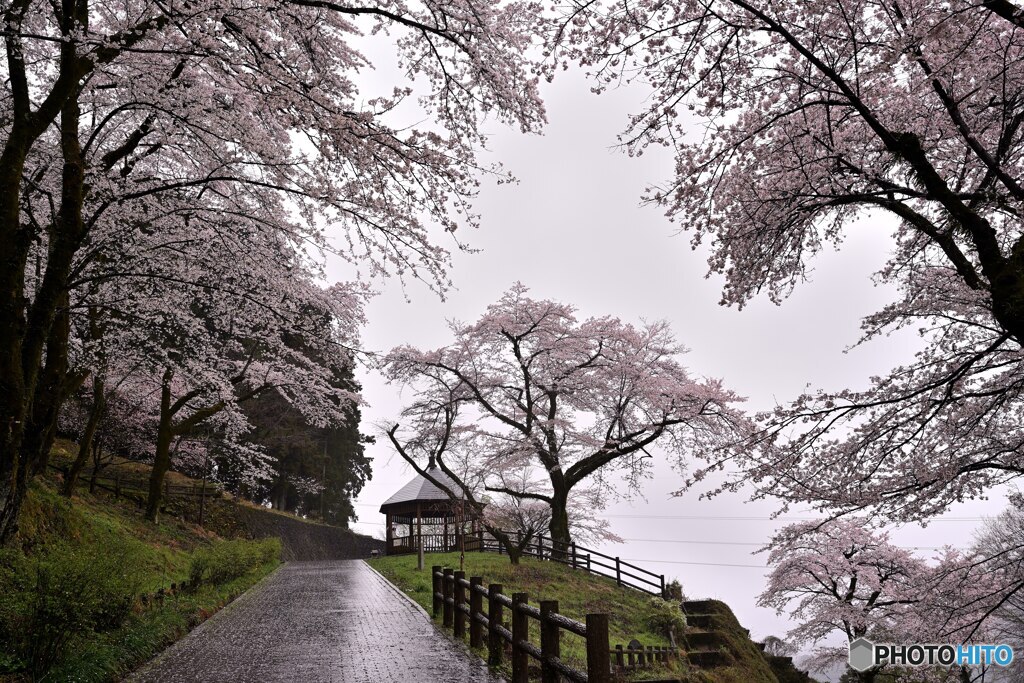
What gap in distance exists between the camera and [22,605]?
17.7 feet

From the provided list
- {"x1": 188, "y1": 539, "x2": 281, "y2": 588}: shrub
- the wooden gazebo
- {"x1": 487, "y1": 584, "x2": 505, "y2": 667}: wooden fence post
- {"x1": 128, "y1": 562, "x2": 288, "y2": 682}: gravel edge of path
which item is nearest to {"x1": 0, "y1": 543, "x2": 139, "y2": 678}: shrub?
{"x1": 128, "y1": 562, "x2": 288, "y2": 682}: gravel edge of path

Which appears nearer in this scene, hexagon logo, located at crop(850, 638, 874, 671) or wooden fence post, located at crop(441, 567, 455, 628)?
wooden fence post, located at crop(441, 567, 455, 628)

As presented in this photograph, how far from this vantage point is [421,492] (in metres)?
30.2

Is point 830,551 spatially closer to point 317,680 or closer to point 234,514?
point 317,680

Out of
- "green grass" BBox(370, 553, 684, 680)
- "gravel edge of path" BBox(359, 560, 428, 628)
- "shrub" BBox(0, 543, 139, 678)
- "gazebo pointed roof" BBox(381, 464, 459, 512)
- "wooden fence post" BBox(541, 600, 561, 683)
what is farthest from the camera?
"gazebo pointed roof" BBox(381, 464, 459, 512)

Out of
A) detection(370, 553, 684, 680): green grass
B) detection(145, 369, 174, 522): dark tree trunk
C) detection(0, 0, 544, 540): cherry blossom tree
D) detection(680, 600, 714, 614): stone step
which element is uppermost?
detection(0, 0, 544, 540): cherry blossom tree

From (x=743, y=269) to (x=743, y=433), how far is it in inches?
511

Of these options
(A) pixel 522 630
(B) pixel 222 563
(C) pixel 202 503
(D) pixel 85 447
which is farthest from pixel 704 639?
(D) pixel 85 447

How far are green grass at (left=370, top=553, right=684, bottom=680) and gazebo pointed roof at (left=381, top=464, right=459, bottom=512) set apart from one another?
14.0ft

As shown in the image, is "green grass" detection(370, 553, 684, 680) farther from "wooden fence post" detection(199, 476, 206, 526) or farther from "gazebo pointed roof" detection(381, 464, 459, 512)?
"wooden fence post" detection(199, 476, 206, 526)

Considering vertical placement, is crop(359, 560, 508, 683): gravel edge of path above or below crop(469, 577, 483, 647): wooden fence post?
below

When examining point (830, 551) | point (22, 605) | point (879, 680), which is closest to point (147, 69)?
point (22, 605)

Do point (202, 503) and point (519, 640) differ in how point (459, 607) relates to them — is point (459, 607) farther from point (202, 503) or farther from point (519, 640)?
point (202, 503)

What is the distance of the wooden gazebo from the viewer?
94.6 ft
